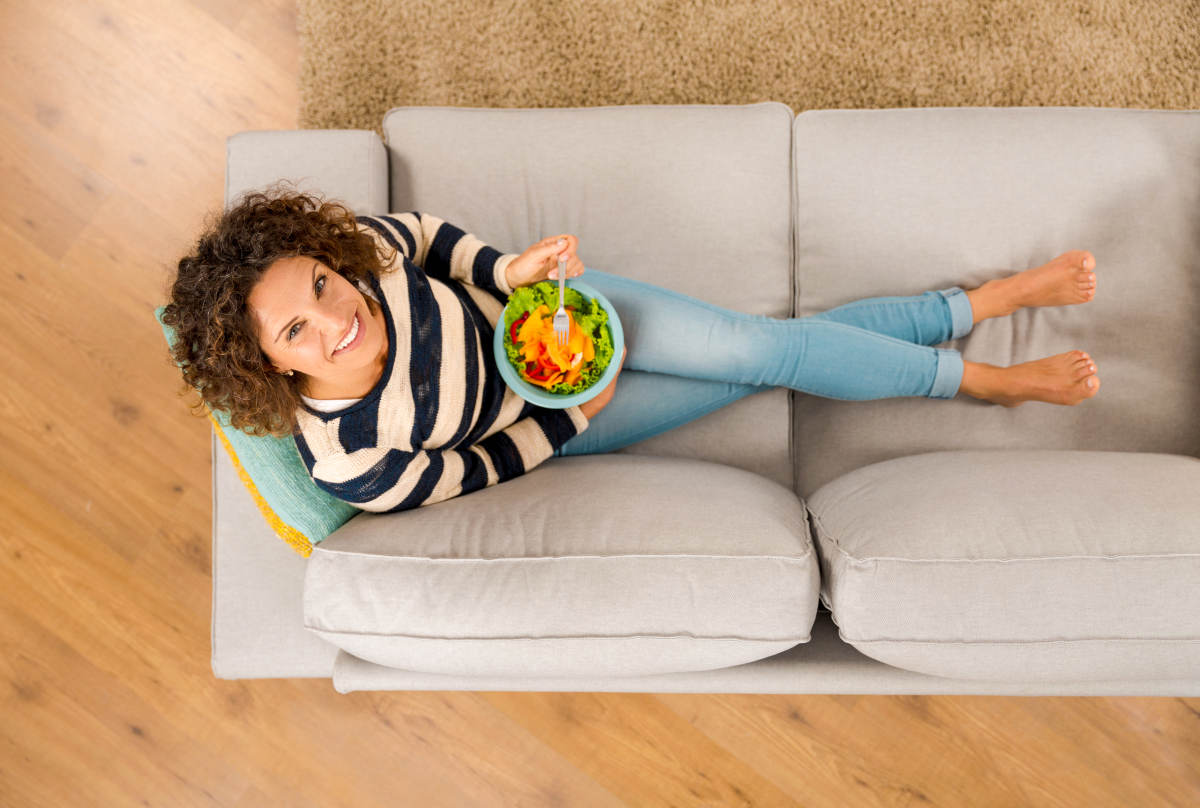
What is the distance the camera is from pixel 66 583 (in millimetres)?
1502

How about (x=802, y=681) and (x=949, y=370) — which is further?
(x=949, y=370)

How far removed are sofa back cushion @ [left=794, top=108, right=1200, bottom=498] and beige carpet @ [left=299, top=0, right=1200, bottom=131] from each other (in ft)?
1.27

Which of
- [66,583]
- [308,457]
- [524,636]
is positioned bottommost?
[66,583]

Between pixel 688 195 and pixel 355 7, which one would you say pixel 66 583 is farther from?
pixel 688 195

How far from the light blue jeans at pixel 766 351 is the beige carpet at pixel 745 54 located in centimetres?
60

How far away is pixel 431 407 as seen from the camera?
1.03 meters

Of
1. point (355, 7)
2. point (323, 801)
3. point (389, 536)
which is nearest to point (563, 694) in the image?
point (323, 801)

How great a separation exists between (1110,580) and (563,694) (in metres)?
0.93

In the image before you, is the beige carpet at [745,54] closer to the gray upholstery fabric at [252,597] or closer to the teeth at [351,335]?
the gray upholstery fabric at [252,597]

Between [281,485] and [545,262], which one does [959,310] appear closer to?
[545,262]

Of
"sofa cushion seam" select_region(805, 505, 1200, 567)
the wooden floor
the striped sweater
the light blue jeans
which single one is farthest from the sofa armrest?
"sofa cushion seam" select_region(805, 505, 1200, 567)

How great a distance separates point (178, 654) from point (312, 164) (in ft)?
3.29

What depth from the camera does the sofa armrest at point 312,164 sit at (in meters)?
1.15

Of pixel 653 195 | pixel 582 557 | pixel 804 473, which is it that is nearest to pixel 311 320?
pixel 582 557
